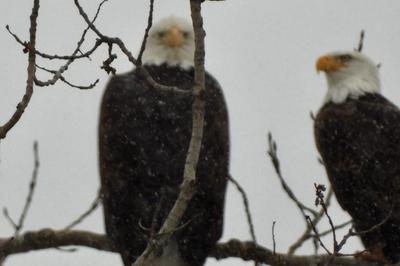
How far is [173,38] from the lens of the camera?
22.9 feet

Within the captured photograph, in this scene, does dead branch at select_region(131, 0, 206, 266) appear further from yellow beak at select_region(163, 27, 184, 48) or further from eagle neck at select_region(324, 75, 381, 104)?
eagle neck at select_region(324, 75, 381, 104)

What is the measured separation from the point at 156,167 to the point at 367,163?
66.8 inches

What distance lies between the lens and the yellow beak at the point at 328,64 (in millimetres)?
7828

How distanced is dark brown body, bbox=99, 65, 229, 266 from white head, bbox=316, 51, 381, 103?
1940 millimetres

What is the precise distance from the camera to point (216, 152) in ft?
18.9

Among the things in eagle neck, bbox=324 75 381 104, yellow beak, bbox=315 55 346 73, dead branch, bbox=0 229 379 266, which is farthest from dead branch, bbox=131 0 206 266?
yellow beak, bbox=315 55 346 73

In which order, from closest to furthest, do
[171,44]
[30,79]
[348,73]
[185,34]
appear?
1. [30,79]
2. [171,44]
3. [185,34]
4. [348,73]

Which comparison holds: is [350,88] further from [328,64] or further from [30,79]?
[30,79]

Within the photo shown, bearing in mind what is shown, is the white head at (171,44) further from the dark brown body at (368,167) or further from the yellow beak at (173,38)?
the dark brown body at (368,167)

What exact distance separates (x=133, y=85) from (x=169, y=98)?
0.29m

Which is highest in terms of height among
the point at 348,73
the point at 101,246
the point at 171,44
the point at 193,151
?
the point at 171,44

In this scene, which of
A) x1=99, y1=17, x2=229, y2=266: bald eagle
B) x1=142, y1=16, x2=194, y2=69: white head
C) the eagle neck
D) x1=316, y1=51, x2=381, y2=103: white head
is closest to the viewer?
x1=99, y1=17, x2=229, y2=266: bald eagle

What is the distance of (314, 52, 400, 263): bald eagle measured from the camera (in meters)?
6.50

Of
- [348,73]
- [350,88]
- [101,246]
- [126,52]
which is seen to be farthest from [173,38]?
[126,52]
